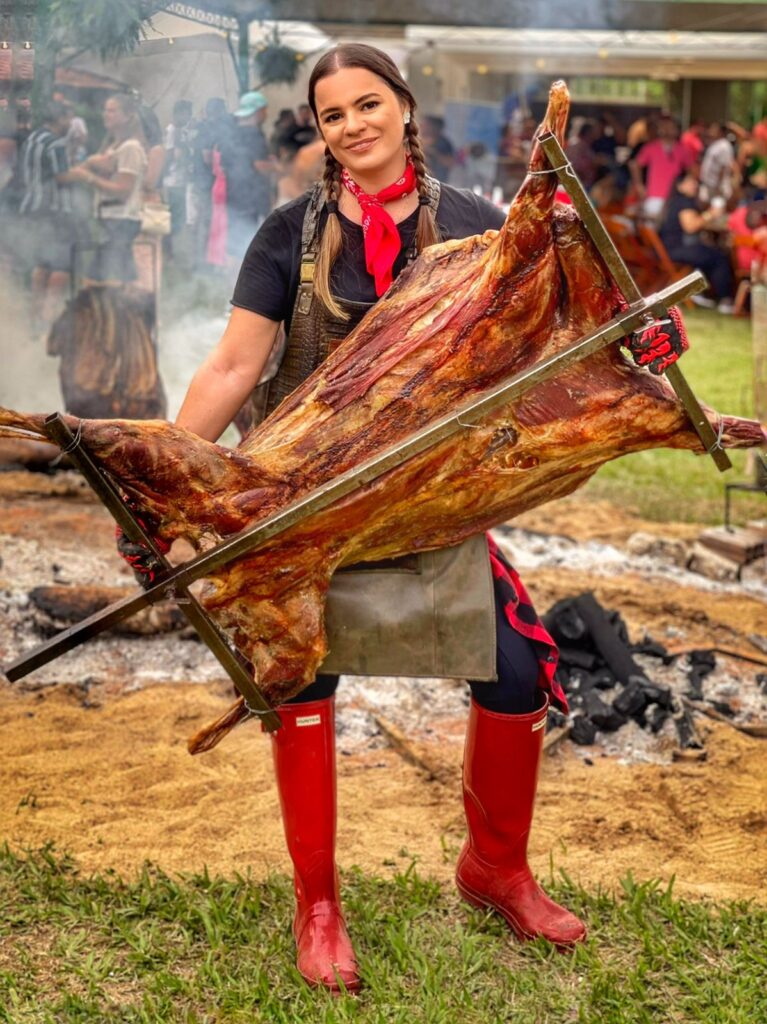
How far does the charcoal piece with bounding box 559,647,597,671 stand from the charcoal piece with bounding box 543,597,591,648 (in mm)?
41

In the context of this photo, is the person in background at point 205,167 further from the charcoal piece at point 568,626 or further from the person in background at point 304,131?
the charcoal piece at point 568,626

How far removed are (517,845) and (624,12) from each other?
239 inches

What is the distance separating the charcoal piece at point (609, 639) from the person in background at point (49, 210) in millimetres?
3041

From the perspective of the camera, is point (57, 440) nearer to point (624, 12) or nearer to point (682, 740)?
point (682, 740)

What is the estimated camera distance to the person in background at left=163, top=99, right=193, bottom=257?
5.37 metres

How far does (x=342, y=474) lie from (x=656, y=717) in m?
1.99

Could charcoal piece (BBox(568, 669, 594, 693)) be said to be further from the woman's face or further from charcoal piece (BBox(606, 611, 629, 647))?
the woman's face

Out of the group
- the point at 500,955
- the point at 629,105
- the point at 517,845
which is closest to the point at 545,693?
the point at 517,845

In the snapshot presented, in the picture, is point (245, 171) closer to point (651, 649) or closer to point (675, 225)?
point (651, 649)

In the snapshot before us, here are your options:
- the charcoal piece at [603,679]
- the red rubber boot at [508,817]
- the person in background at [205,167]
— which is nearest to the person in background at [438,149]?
the person in background at [205,167]

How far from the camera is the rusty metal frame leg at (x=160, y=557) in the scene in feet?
7.37

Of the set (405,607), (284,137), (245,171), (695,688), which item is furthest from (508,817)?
(284,137)

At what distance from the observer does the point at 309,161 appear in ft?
22.6

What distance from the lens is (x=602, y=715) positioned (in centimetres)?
400
